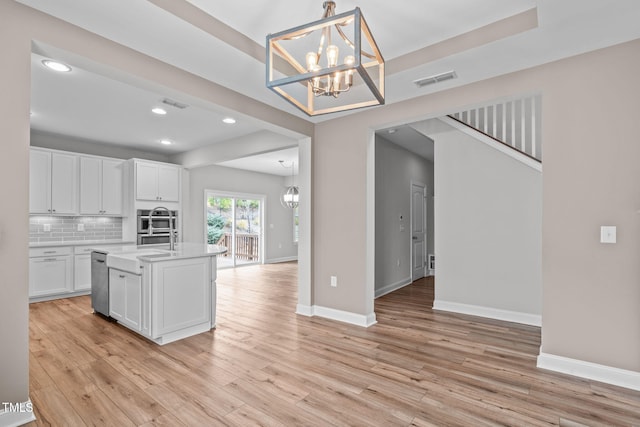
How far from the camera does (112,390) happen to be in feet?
7.72

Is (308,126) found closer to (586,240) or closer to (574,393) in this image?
(586,240)

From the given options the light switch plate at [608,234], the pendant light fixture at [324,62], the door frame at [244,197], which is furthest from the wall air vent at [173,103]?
the light switch plate at [608,234]

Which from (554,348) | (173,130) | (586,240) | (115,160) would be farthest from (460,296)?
(115,160)

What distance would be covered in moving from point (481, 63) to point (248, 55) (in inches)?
76.0

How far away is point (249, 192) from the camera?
9.01 meters

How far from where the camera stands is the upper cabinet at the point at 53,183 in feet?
16.6

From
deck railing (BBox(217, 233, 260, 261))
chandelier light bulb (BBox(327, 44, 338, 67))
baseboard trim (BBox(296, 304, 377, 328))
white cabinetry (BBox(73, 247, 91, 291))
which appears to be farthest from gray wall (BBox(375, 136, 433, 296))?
white cabinetry (BBox(73, 247, 91, 291))

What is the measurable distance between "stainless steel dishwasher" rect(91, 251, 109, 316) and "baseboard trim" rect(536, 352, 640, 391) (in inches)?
181

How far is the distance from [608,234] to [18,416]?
4130 mm

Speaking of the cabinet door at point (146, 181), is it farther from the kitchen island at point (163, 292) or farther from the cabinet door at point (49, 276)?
the kitchen island at point (163, 292)

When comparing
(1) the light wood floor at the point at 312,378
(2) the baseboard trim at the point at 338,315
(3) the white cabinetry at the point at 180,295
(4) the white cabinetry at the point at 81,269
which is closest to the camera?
(1) the light wood floor at the point at 312,378

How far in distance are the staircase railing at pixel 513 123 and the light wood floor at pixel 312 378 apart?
219 cm

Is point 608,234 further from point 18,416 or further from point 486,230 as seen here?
point 18,416

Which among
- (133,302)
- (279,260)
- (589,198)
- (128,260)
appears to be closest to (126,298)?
(133,302)
